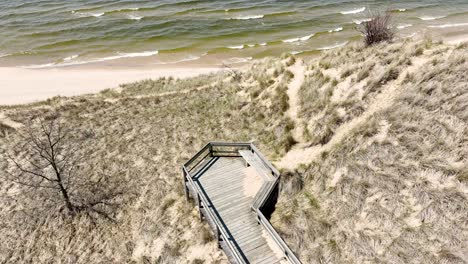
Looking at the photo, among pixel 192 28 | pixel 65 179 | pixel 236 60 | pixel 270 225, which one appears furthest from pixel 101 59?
pixel 270 225

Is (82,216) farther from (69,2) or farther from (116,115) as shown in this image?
(69,2)

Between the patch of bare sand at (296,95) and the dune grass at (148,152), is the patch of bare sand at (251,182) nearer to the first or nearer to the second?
the dune grass at (148,152)

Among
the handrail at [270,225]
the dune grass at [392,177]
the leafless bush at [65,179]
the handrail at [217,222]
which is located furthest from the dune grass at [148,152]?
the dune grass at [392,177]

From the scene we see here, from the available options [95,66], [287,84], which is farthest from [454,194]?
[95,66]

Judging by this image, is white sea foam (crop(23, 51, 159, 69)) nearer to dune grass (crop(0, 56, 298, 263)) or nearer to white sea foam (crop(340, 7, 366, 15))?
dune grass (crop(0, 56, 298, 263))

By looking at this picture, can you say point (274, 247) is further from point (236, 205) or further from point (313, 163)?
point (313, 163)

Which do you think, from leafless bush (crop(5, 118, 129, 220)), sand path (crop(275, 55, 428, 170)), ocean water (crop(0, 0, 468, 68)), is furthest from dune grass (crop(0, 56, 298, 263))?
ocean water (crop(0, 0, 468, 68))
